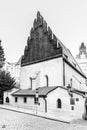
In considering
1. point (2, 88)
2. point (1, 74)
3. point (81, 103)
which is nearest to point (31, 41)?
point (1, 74)

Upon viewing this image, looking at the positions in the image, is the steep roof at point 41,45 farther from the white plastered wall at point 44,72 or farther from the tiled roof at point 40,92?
Result: the tiled roof at point 40,92

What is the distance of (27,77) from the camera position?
29844 millimetres

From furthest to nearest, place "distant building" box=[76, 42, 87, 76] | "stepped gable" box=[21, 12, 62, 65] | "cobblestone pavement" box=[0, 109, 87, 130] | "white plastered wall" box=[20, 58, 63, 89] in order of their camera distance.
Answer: "distant building" box=[76, 42, 87, 76], "stepped gable" box=[21, 12, 62, 65], "white plastered wall" box=[20, 58, 63, 89], "cobblestone pavement" box=[0, 109, 87, 130]

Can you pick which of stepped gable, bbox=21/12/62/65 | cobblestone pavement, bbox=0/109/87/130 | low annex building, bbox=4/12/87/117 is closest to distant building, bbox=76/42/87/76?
low annex building, bbox=4/12/87/117

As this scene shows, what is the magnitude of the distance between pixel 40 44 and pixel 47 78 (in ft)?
23.8

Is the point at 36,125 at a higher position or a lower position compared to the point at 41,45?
lower

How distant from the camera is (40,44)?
28500mm

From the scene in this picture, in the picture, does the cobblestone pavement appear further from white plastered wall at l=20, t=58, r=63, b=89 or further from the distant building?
the distant building

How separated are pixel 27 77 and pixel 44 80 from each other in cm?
507

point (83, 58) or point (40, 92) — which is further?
point (83, 58)

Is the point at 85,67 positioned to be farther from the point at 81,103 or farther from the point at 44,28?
the point at 81,103

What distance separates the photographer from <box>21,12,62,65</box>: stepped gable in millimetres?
26403

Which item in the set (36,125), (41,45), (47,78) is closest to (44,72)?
(47,78)

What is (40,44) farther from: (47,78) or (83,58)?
(83,58)
